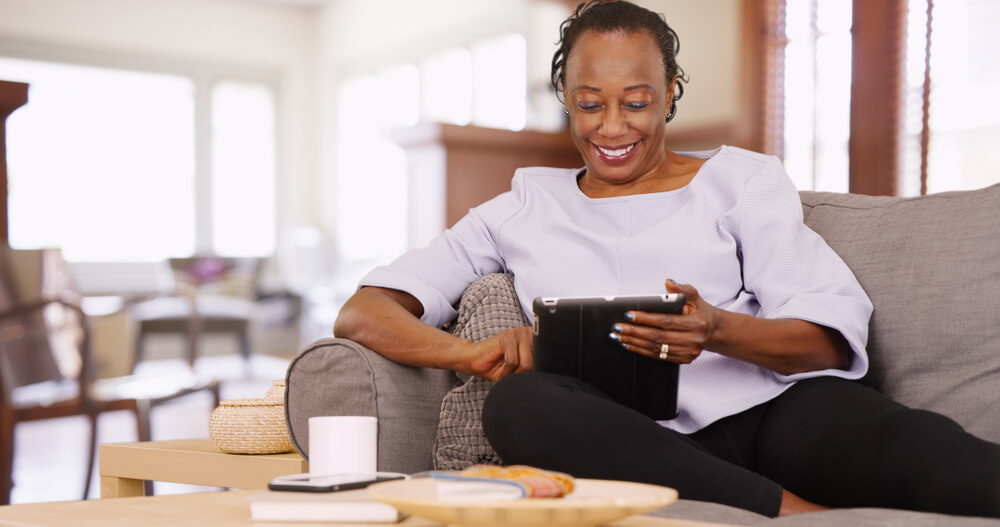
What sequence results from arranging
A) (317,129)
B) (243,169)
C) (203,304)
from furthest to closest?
(317,129), (243,169), (203,304)

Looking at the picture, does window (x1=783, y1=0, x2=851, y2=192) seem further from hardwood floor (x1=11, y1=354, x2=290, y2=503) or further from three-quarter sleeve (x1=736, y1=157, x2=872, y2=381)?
three-quarter sleeve (x1=736, y1=157, x2=872, y2=381)

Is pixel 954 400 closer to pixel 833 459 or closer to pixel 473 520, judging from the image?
pixel 833 459

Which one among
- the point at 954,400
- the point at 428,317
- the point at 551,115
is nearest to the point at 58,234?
the point at 551,115

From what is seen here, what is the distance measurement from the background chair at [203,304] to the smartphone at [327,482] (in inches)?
181

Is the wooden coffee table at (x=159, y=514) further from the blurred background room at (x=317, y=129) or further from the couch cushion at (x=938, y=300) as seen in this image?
the blurred background room at (x=317, y=129)

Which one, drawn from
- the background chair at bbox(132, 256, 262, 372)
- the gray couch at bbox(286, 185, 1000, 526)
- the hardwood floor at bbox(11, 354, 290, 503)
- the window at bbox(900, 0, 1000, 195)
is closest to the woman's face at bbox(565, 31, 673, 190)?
the gray couch at bbox(286, 185, 1000, 526)

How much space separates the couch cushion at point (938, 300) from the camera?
1338mm

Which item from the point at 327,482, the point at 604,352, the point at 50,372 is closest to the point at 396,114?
the point at 50,372

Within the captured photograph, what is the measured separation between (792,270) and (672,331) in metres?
0.29

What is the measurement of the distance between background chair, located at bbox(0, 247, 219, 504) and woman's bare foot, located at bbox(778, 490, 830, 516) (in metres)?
2.07

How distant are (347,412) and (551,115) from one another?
4960 mm

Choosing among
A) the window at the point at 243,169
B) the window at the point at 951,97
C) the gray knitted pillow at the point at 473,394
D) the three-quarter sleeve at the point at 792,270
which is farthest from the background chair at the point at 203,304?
the three-quarter sleeve at the point at 792,270

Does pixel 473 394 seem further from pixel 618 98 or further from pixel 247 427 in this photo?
pixel 618 98

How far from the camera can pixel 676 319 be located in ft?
3.96
